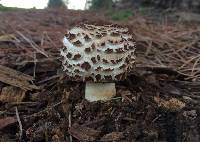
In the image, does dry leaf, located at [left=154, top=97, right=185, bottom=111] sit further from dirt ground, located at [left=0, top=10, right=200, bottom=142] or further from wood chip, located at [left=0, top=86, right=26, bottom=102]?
wood chip, located at [left=0, top=86, right=26, bottom=102]

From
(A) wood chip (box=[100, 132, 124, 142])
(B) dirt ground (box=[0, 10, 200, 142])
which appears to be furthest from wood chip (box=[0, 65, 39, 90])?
(A) wood chip (box=[100, 132, 124, 142])

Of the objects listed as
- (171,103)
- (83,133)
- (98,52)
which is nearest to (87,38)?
(98,52)

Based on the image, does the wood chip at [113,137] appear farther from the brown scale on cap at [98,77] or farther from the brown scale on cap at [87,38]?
the brown scale on cap at [87,38]

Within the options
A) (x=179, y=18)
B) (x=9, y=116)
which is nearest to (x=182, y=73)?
(x=9, y=116)

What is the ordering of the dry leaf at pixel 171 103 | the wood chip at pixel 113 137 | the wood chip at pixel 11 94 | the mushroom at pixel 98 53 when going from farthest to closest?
the wood chip at pixel 11 94
the dry leaf at pixel 171 103
the mushroom at pixel 98 53
the wood chip at pixel 113 137

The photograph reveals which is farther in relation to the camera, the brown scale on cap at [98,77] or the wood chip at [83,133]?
the brown scale on cap at [98,77]

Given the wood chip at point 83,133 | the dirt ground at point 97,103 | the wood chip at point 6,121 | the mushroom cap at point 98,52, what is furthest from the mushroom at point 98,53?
the wood chip at point 6,121
